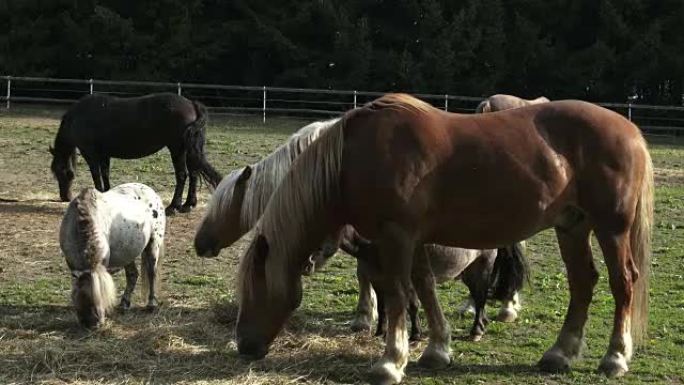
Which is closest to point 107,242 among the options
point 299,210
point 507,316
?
point 299,210

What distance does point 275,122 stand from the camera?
2331cm

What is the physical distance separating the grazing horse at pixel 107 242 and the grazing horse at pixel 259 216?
0.46 m

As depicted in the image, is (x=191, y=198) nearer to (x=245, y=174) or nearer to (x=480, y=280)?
(x=245, y=174)

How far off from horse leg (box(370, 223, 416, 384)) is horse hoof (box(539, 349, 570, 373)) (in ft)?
2.99

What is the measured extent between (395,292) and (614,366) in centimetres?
142

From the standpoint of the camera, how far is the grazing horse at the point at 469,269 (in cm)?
502

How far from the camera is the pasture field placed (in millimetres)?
4738

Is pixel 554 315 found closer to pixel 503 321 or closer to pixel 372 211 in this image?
pixel 503 321

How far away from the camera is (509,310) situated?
6109 millimetres

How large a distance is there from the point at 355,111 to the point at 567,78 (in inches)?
967

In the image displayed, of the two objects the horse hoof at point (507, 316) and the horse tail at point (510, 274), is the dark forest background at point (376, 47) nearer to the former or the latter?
the horse tail at point (510, 274)

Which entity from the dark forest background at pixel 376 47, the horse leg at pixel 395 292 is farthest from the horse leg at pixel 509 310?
the dark forest background at pixel 376 47

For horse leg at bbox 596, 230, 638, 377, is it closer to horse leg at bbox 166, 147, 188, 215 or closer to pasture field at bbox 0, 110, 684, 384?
pasture field at bbox 0, 110, 684, 384

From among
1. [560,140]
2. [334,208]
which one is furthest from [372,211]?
[560,140]
